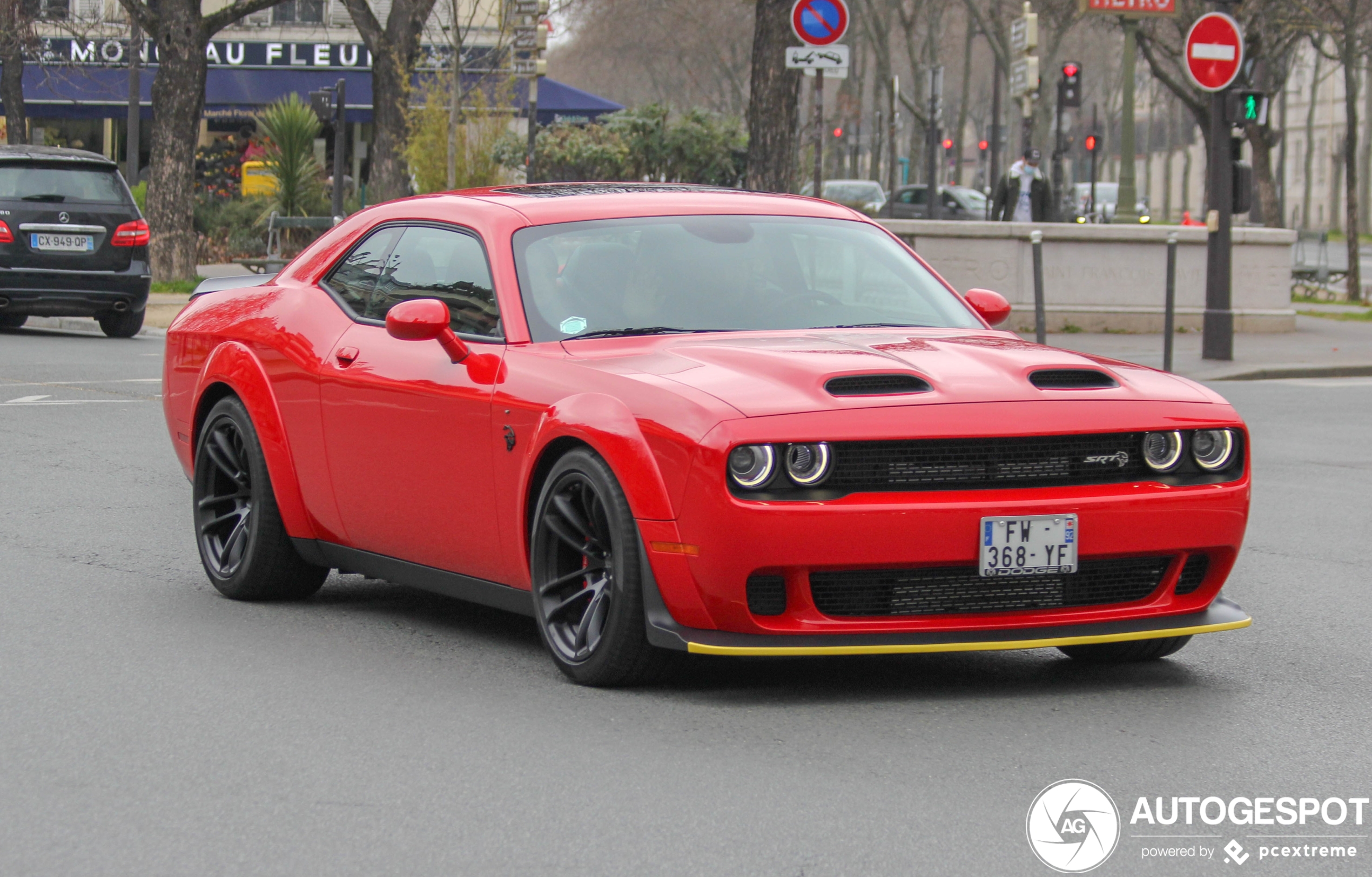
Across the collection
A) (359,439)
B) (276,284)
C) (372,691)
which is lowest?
(372,691)

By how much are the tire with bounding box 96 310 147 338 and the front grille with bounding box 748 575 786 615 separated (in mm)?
17205

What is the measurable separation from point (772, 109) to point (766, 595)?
17848 mm

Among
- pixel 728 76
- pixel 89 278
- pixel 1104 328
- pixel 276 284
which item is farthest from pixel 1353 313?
pixel 728 76

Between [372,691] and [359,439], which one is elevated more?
[359,439]

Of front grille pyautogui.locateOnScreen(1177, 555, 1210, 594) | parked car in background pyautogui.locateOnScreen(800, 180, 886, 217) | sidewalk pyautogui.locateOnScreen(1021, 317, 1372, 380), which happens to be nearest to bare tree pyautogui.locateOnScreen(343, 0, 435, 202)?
sidewalk pyautogui.locateOnScreen(1021, 317, 1372, 380)

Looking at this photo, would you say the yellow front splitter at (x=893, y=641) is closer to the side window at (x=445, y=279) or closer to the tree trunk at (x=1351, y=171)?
the side window at (x=445, y=279)

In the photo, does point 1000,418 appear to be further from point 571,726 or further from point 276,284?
point 276,284

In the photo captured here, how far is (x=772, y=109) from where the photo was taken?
73.6ft

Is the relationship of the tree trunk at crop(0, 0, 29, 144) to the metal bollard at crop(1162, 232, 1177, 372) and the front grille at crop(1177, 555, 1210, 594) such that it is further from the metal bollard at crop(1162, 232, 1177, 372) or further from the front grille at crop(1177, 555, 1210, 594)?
the front grille at crop(1177, 555, 1210, 594)

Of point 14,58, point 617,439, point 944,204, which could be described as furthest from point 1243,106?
point 944,204

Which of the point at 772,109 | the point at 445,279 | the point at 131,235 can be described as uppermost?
the point at 772,109

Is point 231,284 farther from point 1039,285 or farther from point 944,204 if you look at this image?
point 944,204

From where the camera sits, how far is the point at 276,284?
24.1 feet

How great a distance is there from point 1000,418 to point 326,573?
299cm
